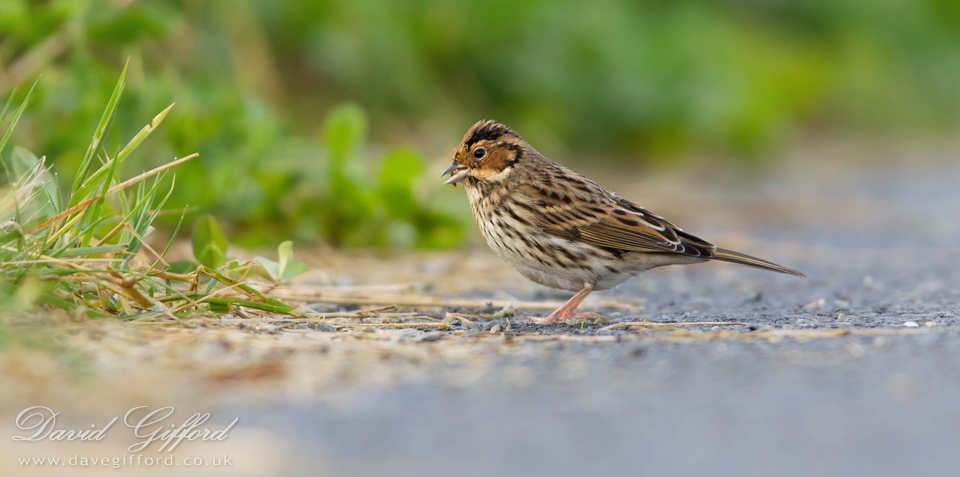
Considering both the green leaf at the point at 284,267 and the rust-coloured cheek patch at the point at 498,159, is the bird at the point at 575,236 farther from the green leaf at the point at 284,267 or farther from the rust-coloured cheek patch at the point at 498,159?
the green leaf at the point at 284,267

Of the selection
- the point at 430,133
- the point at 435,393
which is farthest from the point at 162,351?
the point at 430,133

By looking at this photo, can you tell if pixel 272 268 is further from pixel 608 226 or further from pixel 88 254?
pixel 608 226

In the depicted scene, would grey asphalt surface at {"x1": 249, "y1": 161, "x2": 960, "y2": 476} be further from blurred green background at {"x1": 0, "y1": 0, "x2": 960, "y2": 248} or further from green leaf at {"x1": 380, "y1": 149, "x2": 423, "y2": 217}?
blurred green background at {"x1": 0, "y1": 0, "x2": 960, "y2": 248}

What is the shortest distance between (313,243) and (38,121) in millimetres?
1751

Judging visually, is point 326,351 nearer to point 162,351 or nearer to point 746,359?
point 162,351

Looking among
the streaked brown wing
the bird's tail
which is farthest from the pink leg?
the bird's tail

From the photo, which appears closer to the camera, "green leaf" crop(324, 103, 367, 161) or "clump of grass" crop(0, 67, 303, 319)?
"clump of grass" crop(0, 67, 303, 319)

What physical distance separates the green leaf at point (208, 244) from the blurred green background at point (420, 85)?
1003 mm

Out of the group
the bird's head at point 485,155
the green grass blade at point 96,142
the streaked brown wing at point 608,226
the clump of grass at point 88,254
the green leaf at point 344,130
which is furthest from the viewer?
the green leaf at point 344,130

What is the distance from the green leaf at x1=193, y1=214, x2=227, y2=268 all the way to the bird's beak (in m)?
1.75

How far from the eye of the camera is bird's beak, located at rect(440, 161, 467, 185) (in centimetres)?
581

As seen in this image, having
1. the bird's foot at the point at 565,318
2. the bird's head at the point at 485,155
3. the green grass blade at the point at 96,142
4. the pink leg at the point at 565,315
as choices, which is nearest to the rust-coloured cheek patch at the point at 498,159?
the bird's head at the point at 485,155

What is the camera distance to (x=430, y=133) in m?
10.2

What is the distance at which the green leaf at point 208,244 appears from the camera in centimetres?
430
